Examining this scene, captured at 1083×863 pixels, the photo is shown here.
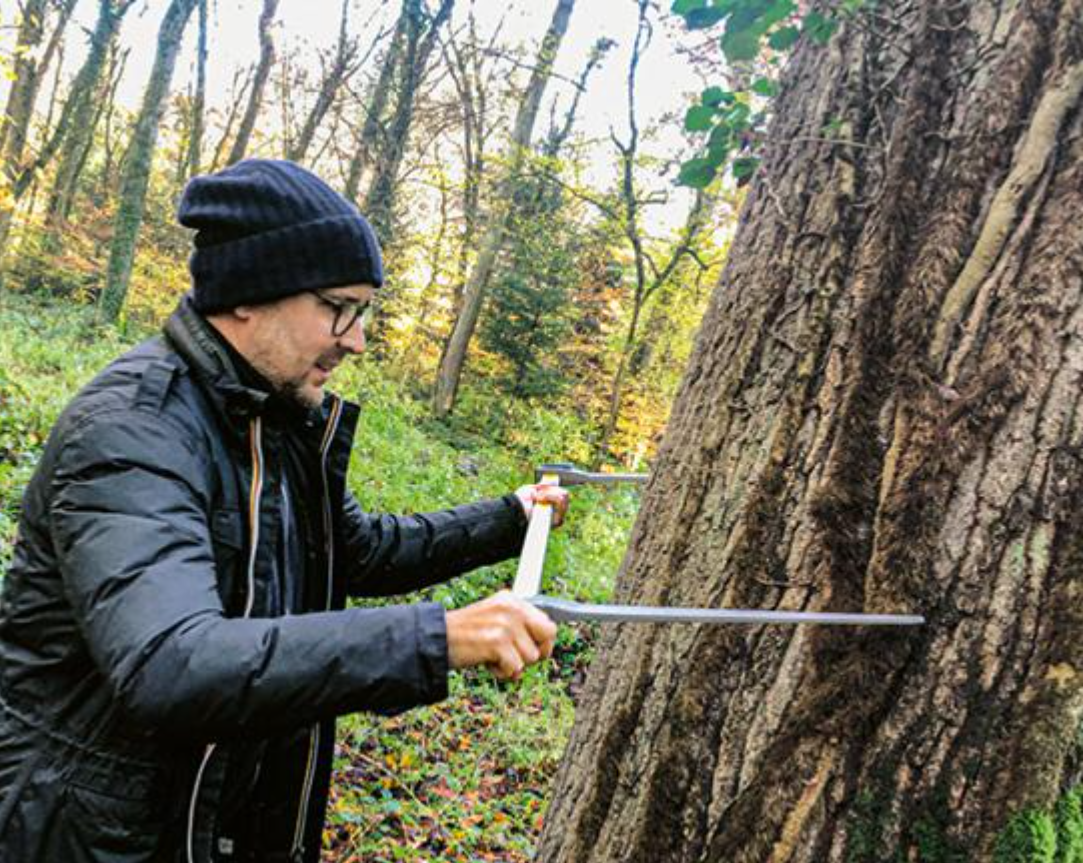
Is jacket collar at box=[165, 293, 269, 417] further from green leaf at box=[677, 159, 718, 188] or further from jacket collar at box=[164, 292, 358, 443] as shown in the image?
green leaf at box=[677, 159, 718, 188]

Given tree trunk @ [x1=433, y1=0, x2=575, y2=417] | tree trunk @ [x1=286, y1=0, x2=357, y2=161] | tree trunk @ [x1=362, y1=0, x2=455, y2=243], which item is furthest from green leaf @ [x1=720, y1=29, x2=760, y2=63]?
tree trunk @ [x1=286, y1=0, x2=357, y2=161]

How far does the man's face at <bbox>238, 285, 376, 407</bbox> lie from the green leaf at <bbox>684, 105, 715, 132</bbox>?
2.95 feet

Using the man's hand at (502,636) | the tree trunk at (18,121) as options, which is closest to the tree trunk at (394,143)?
the tree trunk at (18,121)

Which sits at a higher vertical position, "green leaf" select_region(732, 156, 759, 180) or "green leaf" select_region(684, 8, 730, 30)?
"green leaf" select_region(684, 8, 730, 30)

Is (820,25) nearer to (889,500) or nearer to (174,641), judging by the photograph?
(889,500)

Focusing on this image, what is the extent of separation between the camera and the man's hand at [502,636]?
3.84 feet

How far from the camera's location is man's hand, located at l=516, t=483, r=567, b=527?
7.59ft

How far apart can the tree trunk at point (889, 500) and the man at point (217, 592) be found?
1.66 feet

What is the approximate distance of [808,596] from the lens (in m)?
1.40

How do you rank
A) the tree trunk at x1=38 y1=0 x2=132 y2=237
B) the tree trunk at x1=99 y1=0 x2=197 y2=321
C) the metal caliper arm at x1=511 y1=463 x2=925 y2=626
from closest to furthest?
the metal caliper arm at x1=511 y1=463 x2=925 y2=626, the tree trunk at x1=99 y1=0 x2=197 y2=321, the tree trunk at x1=38 y1=0 x2=132 y2=237

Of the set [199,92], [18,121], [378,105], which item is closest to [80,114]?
[199,92]

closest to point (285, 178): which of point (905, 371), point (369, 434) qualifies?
point (905, 371)

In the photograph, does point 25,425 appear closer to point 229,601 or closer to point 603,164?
point 229,601

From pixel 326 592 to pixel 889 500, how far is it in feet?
4.25
